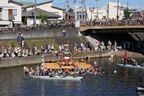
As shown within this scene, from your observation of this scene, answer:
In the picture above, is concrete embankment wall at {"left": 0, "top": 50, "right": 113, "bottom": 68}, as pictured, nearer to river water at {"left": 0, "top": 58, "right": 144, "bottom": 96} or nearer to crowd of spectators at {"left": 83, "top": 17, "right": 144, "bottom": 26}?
river water at {"left": 0, "top": 58, "right": 144, "bottom": 96}

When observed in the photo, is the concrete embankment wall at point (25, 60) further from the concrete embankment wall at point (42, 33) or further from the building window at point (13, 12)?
the building window at point (13, 12)

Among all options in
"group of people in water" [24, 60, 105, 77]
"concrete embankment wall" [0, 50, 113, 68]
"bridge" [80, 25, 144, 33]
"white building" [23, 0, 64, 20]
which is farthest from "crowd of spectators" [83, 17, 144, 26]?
"white building" [23, 0, 64, 20]

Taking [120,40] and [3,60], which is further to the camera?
[120,40]

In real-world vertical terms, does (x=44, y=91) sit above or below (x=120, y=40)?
below

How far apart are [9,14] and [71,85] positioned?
4250 cm

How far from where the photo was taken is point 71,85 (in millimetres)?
44719

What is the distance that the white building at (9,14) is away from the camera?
249 feet

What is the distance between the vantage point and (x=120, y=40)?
80.8m

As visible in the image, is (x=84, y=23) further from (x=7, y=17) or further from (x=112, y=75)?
(x=112, y=75)

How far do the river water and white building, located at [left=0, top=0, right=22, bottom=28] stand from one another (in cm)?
2423

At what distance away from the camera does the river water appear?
132 ft

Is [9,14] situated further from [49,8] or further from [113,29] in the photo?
[49,8]

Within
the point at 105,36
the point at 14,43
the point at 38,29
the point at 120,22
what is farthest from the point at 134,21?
the point at 14,43

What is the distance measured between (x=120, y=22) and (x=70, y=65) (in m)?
21.5
